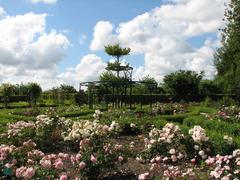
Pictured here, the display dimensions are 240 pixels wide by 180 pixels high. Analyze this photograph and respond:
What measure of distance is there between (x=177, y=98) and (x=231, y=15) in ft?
35.6

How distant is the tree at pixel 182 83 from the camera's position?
39.4m

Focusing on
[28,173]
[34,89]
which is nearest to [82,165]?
[28,173]

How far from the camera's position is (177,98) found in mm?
40281

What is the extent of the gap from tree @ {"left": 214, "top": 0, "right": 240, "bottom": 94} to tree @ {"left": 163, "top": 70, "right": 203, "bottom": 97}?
2243 mm

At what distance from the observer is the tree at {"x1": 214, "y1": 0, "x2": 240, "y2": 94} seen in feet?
102

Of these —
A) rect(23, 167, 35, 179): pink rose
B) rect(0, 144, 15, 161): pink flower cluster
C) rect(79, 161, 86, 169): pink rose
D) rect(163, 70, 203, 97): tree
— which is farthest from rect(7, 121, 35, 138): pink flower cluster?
rect(163, 70, 203, 97): tree

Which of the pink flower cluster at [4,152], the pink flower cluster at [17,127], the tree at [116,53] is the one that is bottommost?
the pink flower cluster at [4,152]

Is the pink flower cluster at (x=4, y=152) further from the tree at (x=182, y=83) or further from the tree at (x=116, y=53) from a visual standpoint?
the tree at (x=116, y=53)

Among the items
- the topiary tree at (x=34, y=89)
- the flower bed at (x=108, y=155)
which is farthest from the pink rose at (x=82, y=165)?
the topiary tree at (x=34, y=89)

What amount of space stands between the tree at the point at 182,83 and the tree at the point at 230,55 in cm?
224

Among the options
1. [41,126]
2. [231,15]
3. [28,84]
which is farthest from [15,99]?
[41,126]

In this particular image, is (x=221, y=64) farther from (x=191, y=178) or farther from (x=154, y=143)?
(x=191, y=178)

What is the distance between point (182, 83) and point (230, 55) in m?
5.32

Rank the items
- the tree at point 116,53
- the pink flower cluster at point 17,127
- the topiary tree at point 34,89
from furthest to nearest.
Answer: the tree at point 116,53 < the topiary tree at point 34,89 < the pink flower cluster at point 17,127
